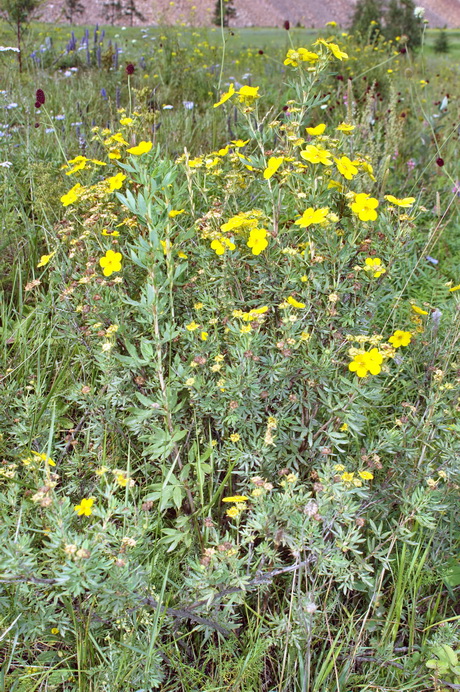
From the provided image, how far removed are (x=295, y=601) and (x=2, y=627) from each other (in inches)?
30.8

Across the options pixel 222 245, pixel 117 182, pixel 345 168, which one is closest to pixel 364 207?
pixel 345 168

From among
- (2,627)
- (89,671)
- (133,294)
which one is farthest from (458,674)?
(133,294)

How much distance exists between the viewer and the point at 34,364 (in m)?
2.38

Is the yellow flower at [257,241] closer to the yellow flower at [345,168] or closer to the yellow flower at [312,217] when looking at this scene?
the yellow flower at [312,217]

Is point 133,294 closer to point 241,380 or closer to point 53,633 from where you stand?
point 241,380

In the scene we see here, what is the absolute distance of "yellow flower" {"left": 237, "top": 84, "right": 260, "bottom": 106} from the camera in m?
1.77

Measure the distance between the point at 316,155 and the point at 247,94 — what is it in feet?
1.17

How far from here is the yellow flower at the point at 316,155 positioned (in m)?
1.59

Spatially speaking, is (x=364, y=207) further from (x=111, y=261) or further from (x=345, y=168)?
(x=111, y=261)

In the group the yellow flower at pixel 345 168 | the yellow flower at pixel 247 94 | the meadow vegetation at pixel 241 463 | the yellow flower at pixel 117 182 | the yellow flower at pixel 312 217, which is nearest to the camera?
the meadow vegetation at pixel 241 463

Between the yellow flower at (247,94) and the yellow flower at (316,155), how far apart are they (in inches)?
11.6

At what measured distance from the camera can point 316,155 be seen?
1.62 m

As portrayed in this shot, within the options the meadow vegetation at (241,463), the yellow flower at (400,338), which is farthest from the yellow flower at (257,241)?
the yellow flower at (400,338)

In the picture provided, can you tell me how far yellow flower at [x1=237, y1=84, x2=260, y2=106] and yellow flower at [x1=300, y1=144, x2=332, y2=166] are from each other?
0.29 metres
